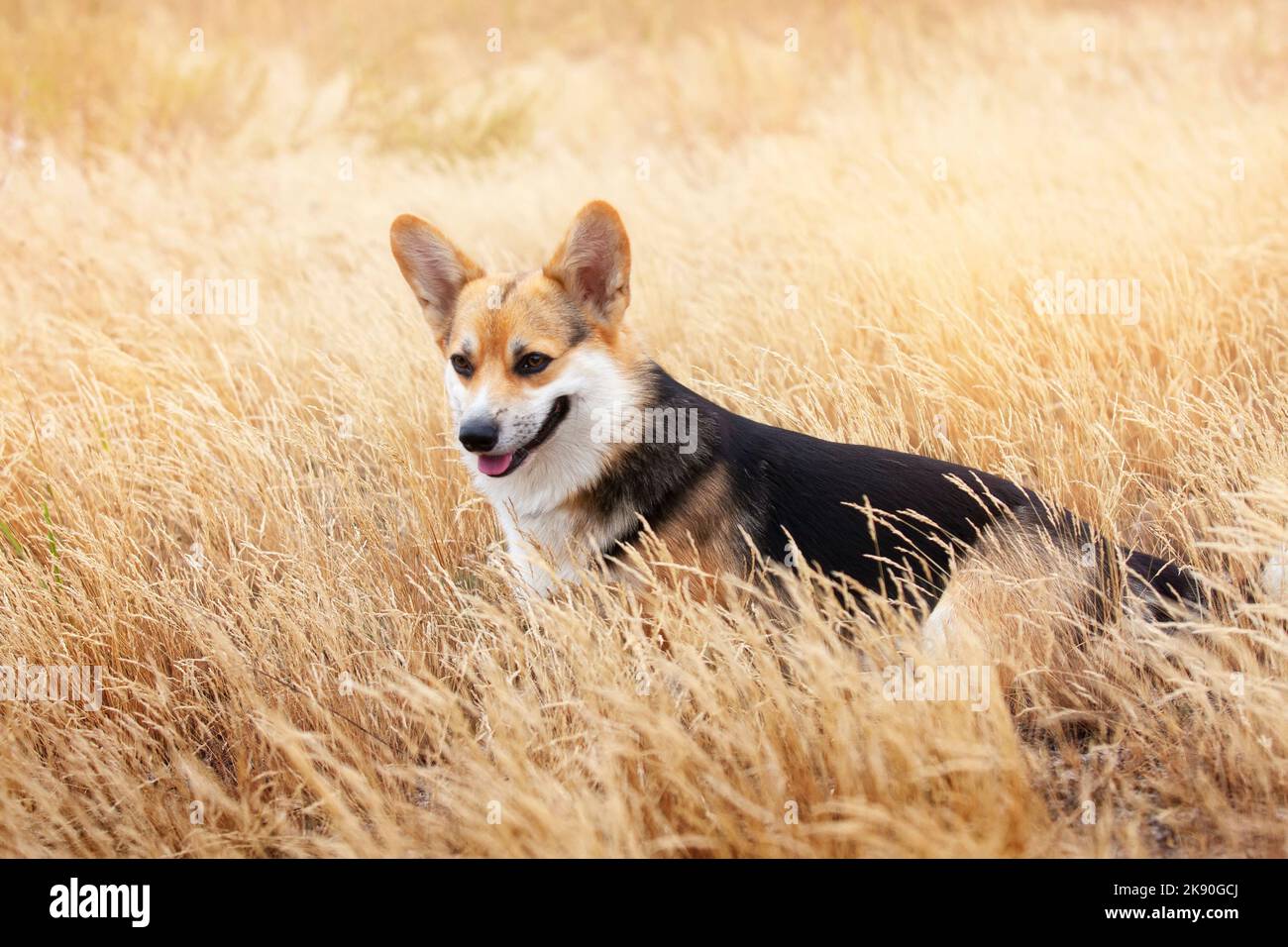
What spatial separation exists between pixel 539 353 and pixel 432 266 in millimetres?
700

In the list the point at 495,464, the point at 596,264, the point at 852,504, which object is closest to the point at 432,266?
the point at 596,264

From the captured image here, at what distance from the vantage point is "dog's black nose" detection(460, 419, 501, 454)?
3.44 m

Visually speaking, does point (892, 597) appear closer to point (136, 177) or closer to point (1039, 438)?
point (1039, 438)

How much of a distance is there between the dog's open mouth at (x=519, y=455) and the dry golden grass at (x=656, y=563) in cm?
48

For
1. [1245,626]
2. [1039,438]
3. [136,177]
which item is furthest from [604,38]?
[1245,626]

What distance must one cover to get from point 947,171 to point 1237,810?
5.77 meters

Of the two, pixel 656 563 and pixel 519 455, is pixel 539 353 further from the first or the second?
pixel 656 563

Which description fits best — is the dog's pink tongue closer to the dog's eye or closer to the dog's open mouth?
the dog's open mouth

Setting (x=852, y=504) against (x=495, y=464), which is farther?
(x=495, y=464)

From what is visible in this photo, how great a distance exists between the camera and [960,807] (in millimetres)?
2582

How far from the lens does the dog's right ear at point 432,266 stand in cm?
396

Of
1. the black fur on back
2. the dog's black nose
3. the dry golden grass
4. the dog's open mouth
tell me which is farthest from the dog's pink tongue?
the dry golden grass

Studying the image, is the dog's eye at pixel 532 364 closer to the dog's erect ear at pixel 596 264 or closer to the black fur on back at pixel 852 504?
the dog's erect ear at pixel 596 264

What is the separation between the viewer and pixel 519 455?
3.60 m
